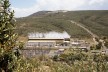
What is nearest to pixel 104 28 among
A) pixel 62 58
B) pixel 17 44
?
pixel 62 58

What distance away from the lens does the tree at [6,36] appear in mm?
9678

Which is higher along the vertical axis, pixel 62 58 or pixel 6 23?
pixel 6 23

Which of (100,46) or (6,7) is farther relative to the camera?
(100,46)

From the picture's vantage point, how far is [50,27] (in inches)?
4008

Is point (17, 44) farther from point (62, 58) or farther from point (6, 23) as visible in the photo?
point (62, 58)

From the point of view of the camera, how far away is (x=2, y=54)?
9.45 metres

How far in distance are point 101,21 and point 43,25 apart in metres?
25.2

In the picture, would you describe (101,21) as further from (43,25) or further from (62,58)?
(62,58)

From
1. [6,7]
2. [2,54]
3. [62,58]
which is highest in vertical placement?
[6,7]

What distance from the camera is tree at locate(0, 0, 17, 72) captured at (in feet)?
31.8

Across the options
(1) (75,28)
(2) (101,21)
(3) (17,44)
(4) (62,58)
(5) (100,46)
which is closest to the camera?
(3) (17,44)

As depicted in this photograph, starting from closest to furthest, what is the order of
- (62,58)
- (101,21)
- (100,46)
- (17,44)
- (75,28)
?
1. (17,44)
2. (62,58)
3. (100,46)
4. (75,28)
5. (101,21)

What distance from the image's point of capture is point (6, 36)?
9.71 metres

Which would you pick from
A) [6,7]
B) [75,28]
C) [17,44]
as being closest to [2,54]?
[17,44]
